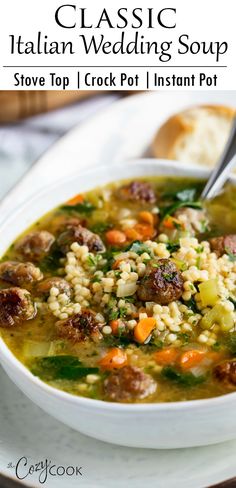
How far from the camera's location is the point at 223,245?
14.2 ft

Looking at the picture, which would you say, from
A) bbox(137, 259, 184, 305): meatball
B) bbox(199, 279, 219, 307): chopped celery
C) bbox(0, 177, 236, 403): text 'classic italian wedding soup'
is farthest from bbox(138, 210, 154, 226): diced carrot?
bbox(199, 279, 219, 307): chopped celery

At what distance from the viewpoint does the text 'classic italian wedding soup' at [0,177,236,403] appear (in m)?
3.57

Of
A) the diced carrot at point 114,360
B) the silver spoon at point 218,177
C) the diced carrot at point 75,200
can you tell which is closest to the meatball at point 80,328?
the diced carrot at point 114,360

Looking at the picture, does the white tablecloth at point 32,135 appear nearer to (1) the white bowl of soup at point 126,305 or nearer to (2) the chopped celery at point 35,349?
(1) the white bowl of soup at point 126,305

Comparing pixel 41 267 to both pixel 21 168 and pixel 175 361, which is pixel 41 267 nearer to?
pixel 175 361

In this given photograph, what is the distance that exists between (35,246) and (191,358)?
1327 millimetres

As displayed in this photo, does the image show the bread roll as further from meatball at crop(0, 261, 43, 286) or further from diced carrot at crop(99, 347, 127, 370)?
diced carrot at crop(99, 347, 127, 370)

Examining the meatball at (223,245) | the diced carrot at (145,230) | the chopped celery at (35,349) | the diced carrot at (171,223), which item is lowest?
the chopped celery at (35,349)

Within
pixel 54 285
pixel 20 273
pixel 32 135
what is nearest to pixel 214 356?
pixel 54 285

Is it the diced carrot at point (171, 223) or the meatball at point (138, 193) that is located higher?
the diced carrot at point (171, 223)

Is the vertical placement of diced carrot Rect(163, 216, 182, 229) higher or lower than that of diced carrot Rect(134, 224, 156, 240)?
higher

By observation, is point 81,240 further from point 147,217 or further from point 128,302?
point 128,302

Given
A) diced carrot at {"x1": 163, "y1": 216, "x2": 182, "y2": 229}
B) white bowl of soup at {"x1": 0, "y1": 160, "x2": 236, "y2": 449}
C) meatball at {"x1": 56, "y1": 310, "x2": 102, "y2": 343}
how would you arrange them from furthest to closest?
1. diced carrot at {"x1": 163, "y1": 216, "x2": 182, "y2": 229}
2. meatball at {"x1": 56, "y1": 310, "x2": 102, "y2": 343}
3. white bowl of soup at {"x1": 0, "y1": 160, "x2": 236, "y2": 449}

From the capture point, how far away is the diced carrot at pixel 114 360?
3.62m
